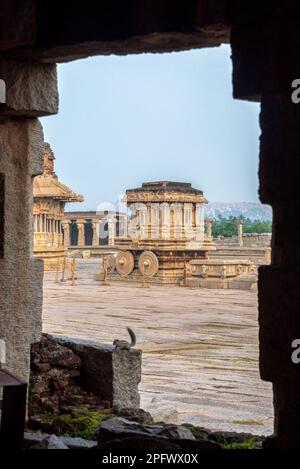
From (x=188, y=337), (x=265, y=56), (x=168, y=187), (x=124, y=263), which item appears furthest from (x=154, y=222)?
(x=265, y=56)

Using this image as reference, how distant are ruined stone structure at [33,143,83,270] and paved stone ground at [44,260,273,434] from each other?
6.35 metres

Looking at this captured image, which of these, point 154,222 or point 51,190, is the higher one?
point 51,190

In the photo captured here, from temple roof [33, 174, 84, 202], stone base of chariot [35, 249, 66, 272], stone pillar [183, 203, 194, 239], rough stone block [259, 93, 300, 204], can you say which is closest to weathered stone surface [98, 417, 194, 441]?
rough stone block [259, 93, 300, 204]

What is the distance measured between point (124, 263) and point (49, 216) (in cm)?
621

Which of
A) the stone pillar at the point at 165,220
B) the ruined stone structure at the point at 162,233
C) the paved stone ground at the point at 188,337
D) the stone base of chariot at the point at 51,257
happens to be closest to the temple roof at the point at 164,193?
the ruined stone structure at the point at 162,233

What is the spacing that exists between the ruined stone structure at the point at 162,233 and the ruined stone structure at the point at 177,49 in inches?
1019

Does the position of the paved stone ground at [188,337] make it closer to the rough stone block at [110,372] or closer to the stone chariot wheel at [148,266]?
the stone chariot wheel at [148,266]

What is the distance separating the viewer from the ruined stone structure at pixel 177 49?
12.2 ft

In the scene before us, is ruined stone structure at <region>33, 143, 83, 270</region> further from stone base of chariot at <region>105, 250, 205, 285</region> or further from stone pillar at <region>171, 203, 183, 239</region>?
stone pillar at <region>171, 203, 183, 239</region>

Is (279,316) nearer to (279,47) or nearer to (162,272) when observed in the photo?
(279,47)

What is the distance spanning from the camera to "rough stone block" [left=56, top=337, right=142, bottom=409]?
6234 mm

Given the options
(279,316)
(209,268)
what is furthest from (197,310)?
(279,316)

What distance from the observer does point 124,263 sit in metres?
33.4

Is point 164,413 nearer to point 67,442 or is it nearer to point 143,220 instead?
point 67,442
